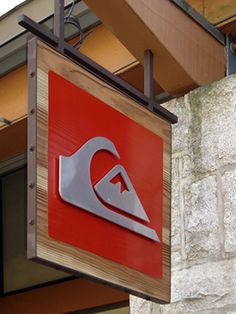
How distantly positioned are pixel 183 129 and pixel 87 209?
107cm

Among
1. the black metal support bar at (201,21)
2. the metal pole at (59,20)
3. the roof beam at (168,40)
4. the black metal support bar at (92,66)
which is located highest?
the black metal support bar at (201,21)

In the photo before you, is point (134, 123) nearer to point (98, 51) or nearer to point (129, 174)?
point (129, 174)

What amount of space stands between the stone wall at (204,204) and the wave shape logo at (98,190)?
15.1 inches

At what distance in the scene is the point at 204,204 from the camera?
4.58 m

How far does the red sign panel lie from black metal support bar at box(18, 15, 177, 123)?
0.35 ft

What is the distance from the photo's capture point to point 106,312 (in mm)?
6707

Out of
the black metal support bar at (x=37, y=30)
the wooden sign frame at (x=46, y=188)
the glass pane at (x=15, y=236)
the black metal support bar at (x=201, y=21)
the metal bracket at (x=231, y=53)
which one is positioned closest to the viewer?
the wooden sign frame at (x=46, y=188)

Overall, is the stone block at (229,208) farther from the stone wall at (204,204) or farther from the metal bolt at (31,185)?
the metal bolt at (31,185)

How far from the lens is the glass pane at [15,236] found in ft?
23.5

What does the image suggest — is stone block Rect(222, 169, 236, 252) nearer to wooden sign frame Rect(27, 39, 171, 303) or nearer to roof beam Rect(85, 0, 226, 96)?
wooden sign frame Rect(27, 39, 171, 303)

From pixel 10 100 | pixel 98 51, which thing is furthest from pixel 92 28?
pixel 10 100

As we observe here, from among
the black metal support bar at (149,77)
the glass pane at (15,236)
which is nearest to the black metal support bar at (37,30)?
the black metal support bar at (149,77)

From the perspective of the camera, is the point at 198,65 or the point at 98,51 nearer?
the point at 198,65

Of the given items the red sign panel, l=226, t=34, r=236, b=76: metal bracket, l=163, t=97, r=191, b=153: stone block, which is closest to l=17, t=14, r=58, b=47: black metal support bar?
the red sign panel
